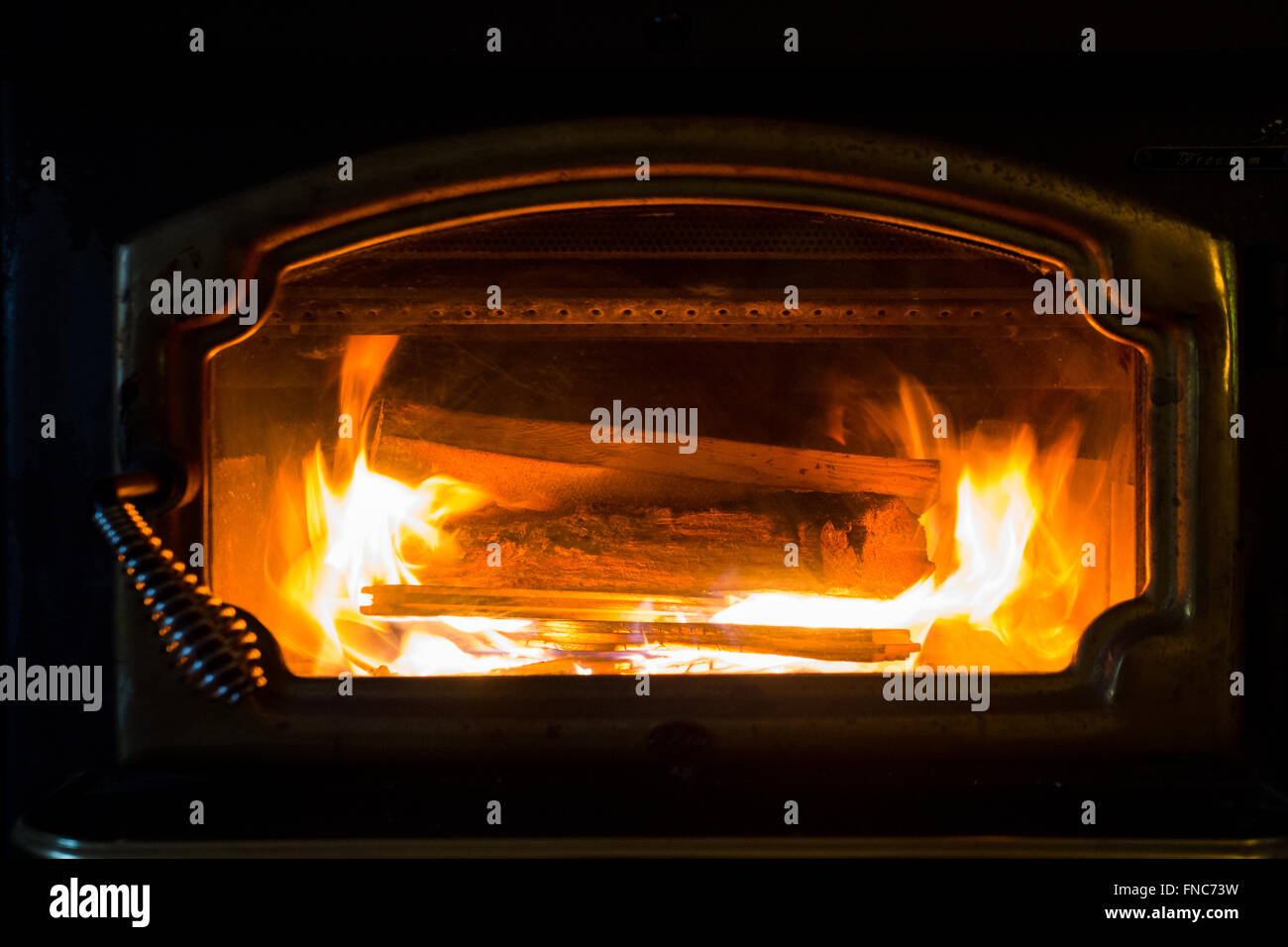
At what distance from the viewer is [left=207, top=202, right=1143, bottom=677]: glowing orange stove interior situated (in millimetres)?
909

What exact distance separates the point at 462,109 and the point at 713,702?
619 mm

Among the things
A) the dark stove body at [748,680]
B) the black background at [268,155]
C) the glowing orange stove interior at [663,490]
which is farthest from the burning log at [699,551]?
the black background at [268,155]

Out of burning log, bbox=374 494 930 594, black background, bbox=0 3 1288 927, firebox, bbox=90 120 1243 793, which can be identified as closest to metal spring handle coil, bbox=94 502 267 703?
firebox, bbox=90 120 1243 793

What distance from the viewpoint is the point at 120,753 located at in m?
0.80

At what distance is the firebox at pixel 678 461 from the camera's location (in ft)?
2.59

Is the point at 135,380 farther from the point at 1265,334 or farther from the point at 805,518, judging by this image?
the point at 1265,334

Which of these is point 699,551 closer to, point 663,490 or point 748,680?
point 663,490

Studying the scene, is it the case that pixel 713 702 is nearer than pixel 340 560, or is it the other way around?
pixel 713 702

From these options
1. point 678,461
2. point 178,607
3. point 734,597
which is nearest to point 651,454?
point 678,461

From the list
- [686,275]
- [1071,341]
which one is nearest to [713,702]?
[686,275]

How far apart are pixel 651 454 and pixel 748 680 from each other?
0.89ft

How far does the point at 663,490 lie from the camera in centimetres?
95

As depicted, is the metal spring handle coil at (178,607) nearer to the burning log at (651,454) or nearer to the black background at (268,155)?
the black background at (268,155)

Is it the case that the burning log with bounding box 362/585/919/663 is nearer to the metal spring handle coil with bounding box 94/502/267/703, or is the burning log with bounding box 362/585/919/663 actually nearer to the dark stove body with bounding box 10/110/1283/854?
the dark stove body with bounding box 10/110/1283/854
